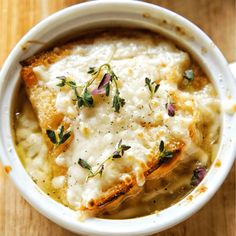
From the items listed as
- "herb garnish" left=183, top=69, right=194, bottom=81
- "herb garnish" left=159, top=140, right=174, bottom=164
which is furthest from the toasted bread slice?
"herb garnish" left=183, top=69, right=194, bottom=81

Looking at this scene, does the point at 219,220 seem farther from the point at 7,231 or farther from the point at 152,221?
the point at 7,231

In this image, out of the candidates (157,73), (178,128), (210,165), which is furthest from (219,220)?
(157,73)

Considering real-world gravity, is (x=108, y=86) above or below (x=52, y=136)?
above

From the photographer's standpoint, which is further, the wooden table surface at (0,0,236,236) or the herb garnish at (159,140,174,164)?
the wooden table surface at (0,0,236,236)

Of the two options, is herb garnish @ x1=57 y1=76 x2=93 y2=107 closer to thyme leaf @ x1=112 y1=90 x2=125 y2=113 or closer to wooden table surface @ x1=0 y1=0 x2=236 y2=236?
thyme leaf @ x1=112 y1=90 x2=125 y2=113

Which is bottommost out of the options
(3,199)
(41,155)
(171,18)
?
(3,199)

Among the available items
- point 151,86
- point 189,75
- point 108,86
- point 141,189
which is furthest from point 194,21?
point 141,189

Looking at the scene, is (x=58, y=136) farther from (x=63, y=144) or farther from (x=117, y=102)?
(x=117, y=102)
